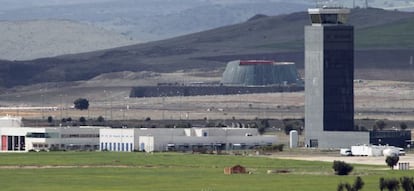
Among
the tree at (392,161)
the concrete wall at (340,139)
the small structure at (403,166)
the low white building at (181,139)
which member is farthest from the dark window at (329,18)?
the tree at (392,161)

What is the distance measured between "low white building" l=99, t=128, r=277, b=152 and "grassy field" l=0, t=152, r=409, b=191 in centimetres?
1106

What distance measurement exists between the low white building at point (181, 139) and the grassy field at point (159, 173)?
36.3ft

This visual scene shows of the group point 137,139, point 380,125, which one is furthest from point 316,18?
point 380,125

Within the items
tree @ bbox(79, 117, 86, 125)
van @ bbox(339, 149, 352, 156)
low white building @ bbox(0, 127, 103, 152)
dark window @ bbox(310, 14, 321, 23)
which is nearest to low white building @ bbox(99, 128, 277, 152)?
low white building @ bbox(0, 127, 103, 152)

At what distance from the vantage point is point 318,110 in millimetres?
131500

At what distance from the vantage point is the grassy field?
294ft

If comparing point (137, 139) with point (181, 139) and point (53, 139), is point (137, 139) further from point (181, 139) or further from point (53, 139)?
point (53, 139)

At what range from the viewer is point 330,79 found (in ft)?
431

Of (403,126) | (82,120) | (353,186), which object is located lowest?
(353,186)

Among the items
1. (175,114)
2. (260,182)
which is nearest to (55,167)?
(260,182)

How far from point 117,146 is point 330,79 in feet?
50.4

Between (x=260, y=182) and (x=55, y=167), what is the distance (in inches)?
686

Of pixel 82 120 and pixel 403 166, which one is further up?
pixel 82 120

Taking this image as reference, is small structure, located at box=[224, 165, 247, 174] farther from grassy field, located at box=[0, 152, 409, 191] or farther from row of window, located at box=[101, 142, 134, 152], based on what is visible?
row of window, located at box=[101, 142, 134, 152]
